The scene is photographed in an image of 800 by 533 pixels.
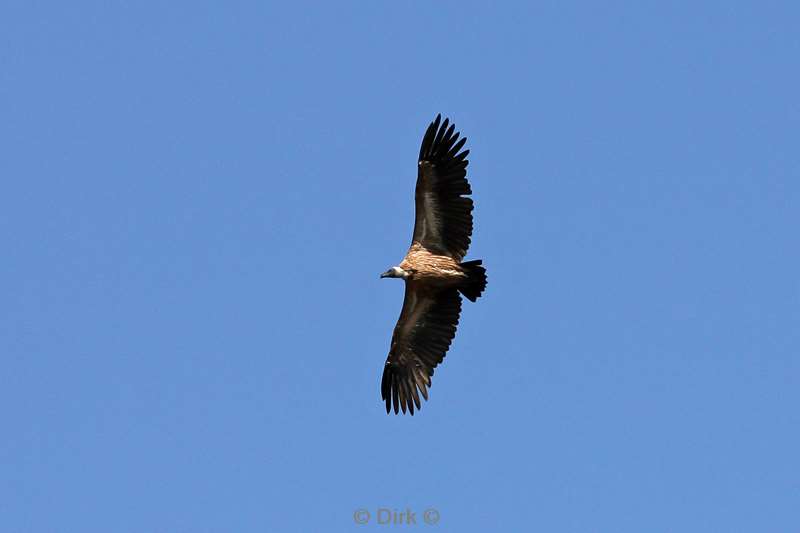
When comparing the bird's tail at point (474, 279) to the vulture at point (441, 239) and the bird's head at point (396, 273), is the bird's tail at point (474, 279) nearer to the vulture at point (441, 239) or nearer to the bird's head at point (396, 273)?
the vulture at point (441, 239)

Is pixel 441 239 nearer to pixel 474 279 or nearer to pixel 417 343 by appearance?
pixel 474 279

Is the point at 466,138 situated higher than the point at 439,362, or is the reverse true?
the point at 466,138

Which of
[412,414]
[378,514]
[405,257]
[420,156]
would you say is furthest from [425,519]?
[420,156]

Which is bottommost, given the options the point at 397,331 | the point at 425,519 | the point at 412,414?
the point at 425,519

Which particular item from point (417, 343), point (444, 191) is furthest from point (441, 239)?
point (417, 343)

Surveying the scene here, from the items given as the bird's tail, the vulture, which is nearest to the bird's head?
the vulture

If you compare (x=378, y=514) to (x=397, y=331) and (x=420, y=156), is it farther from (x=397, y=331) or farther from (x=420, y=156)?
(x=420, y=156)

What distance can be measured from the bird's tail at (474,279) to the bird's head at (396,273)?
4.02 ft

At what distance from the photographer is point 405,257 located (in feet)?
70.9

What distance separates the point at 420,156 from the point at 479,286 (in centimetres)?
272

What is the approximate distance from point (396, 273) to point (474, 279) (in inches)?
62.7

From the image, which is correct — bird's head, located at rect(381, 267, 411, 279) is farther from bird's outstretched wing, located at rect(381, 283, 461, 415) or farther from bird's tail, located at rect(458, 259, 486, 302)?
bird's tail, located at rect(458, 259, 486, 302)

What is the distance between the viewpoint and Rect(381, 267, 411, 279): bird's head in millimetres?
21375

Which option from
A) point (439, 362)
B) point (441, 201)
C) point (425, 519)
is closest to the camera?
point (425, 519)
